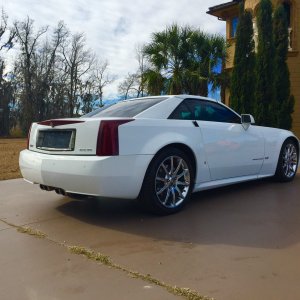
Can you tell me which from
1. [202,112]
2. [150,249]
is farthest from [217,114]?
[150,249]

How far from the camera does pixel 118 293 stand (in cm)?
246

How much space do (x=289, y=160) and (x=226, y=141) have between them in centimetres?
192

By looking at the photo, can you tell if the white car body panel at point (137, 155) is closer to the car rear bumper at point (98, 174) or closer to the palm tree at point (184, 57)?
the car rear bumper at point (98, 174)

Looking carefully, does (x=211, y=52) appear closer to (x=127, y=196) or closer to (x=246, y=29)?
A: (x=246, y=29)

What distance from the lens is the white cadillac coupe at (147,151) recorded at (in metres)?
3.85

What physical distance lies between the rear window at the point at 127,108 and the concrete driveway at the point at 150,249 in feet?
3.68

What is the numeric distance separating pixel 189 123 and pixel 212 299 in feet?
8.51

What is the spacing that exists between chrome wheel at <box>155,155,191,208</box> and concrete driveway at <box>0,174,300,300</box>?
7.9 inches

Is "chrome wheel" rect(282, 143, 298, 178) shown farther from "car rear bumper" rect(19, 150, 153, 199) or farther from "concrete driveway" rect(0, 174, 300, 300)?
"car rear bumper" rect(19, 150, 153, 199)

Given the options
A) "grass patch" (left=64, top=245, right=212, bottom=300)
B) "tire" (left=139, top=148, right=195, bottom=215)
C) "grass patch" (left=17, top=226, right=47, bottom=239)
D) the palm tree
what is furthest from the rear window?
the palm tree

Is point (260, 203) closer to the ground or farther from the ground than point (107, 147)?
closer to the ground

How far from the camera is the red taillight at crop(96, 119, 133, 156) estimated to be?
12.5ft

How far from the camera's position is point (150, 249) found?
3240 mm

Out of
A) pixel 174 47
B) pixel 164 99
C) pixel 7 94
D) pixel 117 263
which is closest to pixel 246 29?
pixel 174 47
